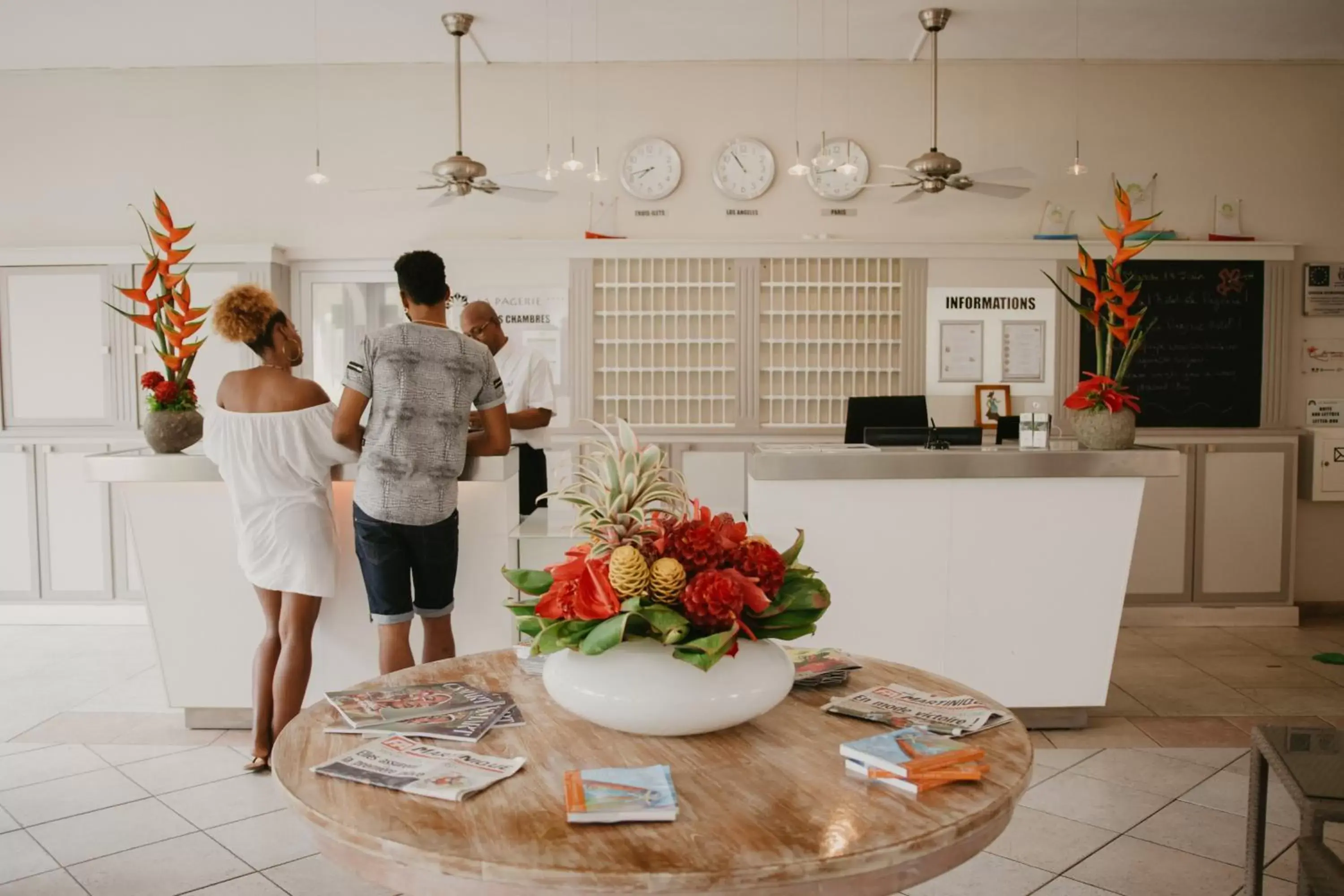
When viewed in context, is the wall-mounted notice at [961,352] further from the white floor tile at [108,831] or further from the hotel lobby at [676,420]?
the white floor tile at [108,831]

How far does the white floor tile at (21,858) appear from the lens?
2836 mm

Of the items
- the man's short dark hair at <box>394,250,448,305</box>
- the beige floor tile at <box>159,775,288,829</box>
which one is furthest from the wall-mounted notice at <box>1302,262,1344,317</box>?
the beige floor tile at <box>159,775,288,829</box>

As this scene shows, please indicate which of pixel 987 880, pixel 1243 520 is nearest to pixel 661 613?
pixel 987 880

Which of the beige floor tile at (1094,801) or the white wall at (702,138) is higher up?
the white wall at (702,138)

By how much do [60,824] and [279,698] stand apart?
71cm

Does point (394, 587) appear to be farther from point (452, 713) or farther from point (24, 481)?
point (24, 481)

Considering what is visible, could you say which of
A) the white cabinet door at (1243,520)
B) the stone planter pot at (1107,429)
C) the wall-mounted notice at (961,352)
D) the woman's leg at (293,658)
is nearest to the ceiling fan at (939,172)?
the wall-mounted notice at (961,352)

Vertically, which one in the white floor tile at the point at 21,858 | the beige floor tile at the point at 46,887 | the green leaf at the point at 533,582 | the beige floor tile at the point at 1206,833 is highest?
the green leaf at the point at 533,582

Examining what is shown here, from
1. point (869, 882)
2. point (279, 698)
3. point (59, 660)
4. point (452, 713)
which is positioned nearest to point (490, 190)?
point (279, 698)

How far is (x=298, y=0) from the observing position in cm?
512

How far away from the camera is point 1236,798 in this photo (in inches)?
132

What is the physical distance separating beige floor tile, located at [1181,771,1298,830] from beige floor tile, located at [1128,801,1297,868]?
0.12 ft

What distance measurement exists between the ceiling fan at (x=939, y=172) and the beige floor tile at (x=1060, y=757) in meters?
2.58

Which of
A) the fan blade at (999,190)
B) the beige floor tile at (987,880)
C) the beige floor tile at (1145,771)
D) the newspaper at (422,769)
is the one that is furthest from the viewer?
the fan blade at (999,190)
